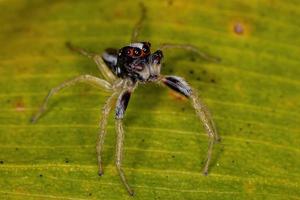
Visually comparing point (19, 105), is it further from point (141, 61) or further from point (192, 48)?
point (192, 48)

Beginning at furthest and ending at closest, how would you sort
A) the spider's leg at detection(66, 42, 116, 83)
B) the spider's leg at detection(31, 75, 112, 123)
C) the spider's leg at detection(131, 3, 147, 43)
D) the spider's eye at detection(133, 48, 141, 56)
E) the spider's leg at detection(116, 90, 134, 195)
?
the spider's leg at detection(131, 3, 147, 43), the spider's leg at detection(66, 42, 116, 83), the spider's leg at detection(31, 75, 112, 123), the spider's eye at detection(133, 48, 141, 56), the spider's leg at detection(116, 90, 134, 195)

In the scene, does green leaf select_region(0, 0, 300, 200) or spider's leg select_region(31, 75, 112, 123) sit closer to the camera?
green leaf select_region(0, 0, 300, 200)

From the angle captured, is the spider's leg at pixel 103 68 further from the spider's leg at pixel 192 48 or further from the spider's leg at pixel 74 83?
the spider's leg at pixel 192 48

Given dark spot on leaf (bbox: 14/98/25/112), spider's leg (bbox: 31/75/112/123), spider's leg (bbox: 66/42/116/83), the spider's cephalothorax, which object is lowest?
dark spot on leaf (bbox: 14/98/25/112)

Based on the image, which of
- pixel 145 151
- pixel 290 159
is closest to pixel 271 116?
pixel 290 159

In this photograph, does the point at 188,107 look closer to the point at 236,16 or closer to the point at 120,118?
the point at 120,118

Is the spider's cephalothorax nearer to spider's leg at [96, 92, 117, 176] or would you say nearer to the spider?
the spider

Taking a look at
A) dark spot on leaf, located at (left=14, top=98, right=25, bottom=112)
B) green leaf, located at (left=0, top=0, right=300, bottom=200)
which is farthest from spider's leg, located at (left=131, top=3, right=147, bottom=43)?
dark spot on leaf, located at (left=14, top=98, right=25, bottom=112)

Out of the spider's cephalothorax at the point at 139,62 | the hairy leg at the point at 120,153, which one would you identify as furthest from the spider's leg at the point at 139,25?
the hairy leg at the point at 120,153

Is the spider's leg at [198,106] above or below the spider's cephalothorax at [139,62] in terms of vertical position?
below
